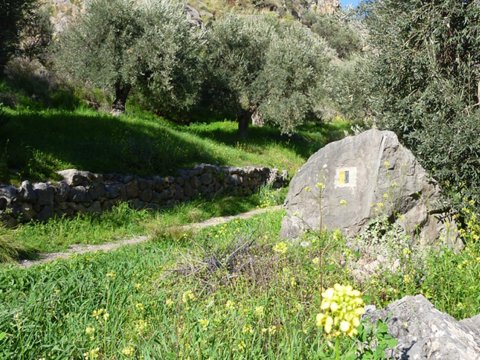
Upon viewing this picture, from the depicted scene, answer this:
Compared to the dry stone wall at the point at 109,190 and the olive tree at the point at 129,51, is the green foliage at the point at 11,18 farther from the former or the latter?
the dry stone wall at the point at 109,190

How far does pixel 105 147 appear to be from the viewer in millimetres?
13203

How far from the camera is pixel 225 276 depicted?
5262 millimetres

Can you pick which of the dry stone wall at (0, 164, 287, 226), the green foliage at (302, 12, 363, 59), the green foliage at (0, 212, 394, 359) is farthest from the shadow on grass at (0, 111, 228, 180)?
the green foliage at (302, 12, 363, 59)

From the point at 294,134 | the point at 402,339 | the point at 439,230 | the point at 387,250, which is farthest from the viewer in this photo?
the point at 294,134

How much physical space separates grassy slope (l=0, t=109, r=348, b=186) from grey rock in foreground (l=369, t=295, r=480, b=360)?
29.6ft

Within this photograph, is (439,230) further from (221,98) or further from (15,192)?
(221,98)

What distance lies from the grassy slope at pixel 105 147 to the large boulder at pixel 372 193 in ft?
20.6

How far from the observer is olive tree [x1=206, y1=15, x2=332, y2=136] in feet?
70.3

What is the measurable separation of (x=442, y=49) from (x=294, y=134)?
16333mm

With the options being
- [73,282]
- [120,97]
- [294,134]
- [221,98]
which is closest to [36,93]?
[120,97]

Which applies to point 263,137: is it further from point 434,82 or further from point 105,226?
point 434,82

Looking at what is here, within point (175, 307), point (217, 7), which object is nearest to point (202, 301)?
point (175, 307)

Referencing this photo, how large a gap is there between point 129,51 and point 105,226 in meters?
9.98

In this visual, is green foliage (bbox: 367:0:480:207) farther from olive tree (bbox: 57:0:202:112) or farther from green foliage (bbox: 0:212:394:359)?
olive tree (bbox: 57:0:202:112)
